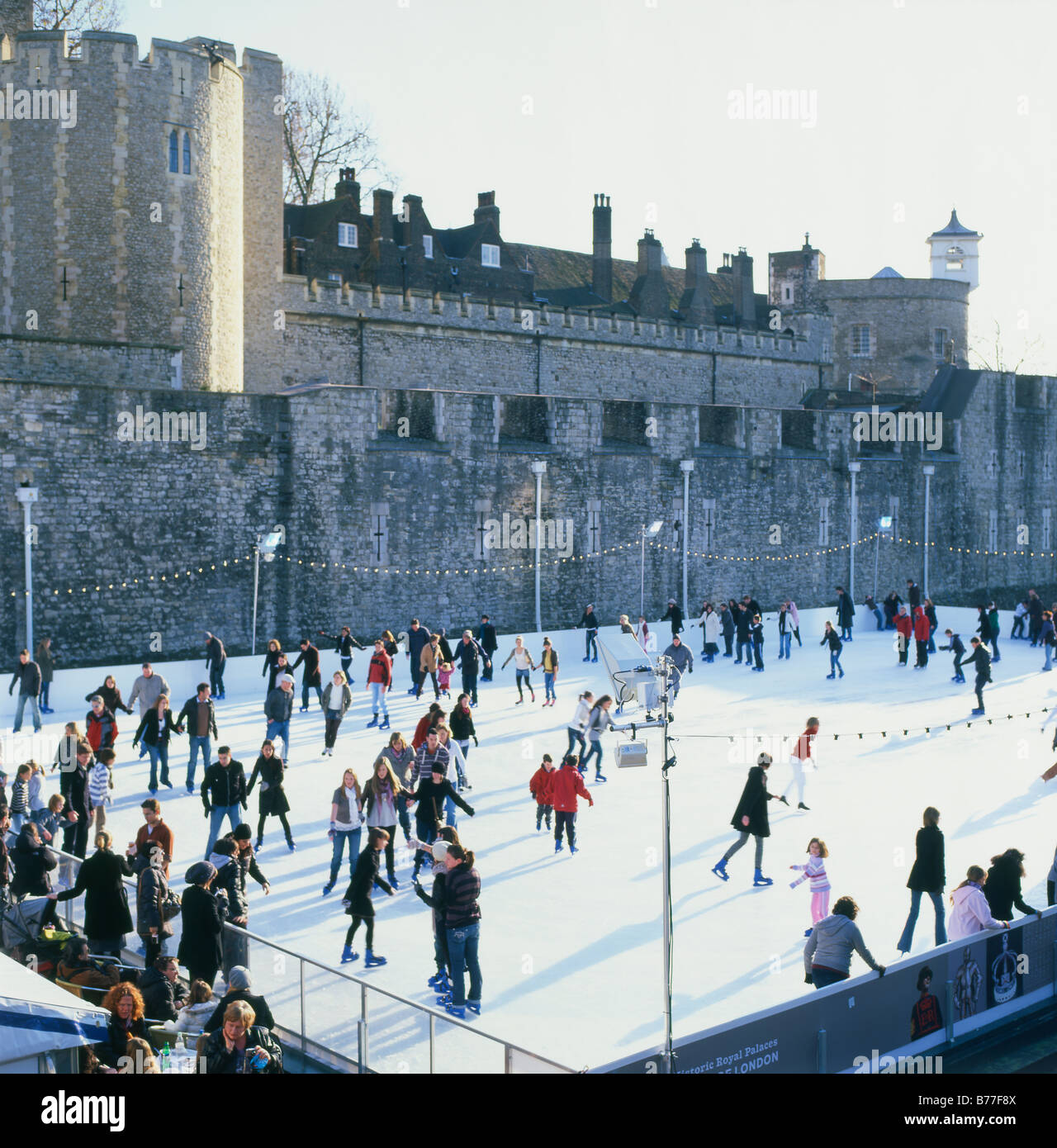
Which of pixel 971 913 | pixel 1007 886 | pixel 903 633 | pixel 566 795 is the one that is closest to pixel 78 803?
pixel 566 795

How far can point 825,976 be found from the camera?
7.48 metres

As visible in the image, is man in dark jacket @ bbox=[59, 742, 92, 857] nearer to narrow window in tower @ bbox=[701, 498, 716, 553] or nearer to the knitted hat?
the knitted hat

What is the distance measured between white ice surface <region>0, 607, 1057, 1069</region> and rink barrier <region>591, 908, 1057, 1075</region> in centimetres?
91

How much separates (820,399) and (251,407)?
2166cm

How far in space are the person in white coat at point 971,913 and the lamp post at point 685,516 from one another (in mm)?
Result: 18233

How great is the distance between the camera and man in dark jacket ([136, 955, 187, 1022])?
6.98 meters

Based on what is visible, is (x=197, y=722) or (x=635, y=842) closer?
(x=635, y=842)

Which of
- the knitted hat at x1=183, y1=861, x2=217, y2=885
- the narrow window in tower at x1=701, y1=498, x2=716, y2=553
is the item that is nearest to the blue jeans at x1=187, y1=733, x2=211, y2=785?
the knitted hat at x1=183, y1=861, x2=217, y2=885

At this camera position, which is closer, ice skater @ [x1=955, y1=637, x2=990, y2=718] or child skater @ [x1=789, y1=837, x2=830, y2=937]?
child skater @ [x1=789, y1=837, x2=830, y2=937]

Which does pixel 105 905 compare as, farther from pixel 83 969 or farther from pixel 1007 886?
pixel 1007 886

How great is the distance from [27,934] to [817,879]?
16.1 feet

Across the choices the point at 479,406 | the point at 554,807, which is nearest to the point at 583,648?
the point at 479,406
